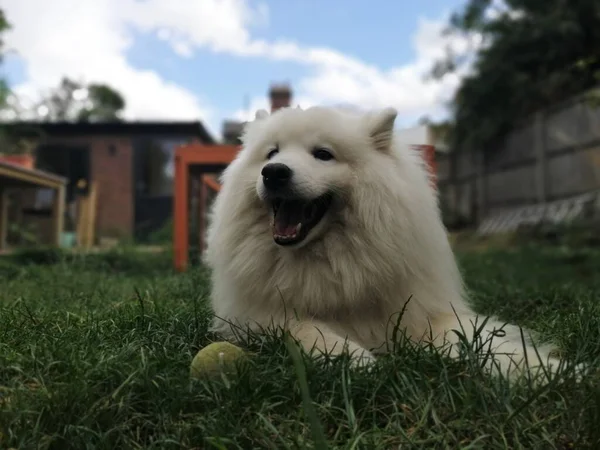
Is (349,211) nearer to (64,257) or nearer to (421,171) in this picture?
(421,171)

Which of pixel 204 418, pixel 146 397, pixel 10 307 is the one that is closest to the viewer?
A: pixel 204 418

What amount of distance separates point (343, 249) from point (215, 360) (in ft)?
2.58

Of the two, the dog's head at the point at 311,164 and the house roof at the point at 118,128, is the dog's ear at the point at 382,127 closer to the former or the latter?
the dog's head at the point at 311,164

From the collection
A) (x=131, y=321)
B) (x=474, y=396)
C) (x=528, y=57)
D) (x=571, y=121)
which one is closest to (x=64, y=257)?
(x=131, y=321)

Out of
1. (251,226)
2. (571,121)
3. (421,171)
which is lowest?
(251,226)

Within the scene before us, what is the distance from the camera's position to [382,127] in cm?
233

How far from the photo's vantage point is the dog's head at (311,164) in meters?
2.17

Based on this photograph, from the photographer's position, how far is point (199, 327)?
85.6 inches

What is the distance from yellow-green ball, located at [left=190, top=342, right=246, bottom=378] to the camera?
155 cm

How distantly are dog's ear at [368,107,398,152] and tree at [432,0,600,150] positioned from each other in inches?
458

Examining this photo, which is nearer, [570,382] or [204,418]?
[204,418]

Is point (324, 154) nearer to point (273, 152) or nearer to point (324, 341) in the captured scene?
point (273, 152)

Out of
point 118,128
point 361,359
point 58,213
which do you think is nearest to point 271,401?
point 361,359

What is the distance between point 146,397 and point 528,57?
13.8 meters
